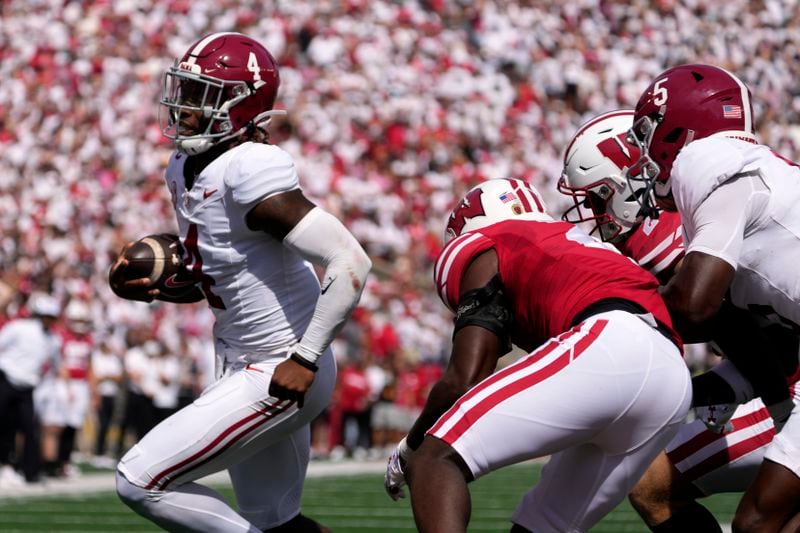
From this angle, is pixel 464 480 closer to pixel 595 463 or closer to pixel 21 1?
pixel 595 463

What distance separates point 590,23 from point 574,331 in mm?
17259

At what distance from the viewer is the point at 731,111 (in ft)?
11.8

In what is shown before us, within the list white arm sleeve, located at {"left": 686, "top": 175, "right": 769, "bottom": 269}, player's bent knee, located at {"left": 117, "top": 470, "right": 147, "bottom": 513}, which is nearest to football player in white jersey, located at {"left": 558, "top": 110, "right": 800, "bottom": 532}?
white arm sleeve, located at {"left": 686, "top": 175, "right": 769, "bottom": 269}

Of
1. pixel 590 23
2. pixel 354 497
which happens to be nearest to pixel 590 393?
pixel 354 497

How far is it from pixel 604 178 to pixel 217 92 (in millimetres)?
1232

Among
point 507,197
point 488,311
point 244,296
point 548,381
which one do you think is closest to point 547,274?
point 488,311

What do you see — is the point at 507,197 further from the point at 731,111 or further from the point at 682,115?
the point at 731,111

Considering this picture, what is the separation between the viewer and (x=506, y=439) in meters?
3.03

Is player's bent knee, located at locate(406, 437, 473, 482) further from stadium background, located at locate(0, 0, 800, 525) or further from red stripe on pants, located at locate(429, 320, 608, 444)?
stadium background, located at locate(0, 0, 800, 525)

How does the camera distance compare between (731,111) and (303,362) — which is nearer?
(731,111)

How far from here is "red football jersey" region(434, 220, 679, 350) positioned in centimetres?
324

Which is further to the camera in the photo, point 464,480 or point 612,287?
point 612,287

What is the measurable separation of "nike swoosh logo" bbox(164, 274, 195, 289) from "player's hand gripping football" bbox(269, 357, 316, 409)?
55cm

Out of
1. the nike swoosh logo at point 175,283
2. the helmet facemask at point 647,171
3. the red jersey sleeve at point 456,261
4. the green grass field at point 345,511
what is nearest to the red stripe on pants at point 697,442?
the helmet facemask at point 647,171
